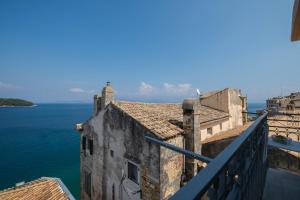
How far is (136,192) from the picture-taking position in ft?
33.3

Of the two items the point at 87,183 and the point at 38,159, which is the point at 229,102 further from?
the point at 38,159

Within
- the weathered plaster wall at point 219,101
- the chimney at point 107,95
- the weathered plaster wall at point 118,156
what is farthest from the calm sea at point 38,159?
the weathered plaster wall at point 219,101

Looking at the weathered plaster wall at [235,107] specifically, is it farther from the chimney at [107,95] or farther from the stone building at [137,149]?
the chimney at [107,95]

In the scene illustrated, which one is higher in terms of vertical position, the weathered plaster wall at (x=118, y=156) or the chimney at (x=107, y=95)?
the chimney at (x=107, y=95)

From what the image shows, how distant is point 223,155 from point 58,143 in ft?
195

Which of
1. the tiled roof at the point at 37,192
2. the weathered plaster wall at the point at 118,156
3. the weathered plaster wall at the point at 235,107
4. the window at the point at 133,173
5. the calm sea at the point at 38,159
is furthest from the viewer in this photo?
the calm sea at the point at 38,159

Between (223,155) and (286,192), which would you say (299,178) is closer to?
(286,192)

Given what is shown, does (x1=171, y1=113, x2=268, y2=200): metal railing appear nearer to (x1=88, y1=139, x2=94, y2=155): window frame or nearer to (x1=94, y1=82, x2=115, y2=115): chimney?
(x1=94, y1=82, x2=115, y2=115): chimney

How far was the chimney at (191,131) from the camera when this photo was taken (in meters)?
9.67

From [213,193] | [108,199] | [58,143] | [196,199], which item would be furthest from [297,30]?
[58,143]

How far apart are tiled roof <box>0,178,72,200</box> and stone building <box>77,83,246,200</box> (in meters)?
2.23

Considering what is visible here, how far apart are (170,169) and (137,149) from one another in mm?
2018

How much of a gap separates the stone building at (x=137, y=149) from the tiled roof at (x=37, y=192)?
2.23 metres

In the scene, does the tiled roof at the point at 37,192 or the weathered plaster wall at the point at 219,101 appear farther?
the weathered plaster wall at the point at 219,101
